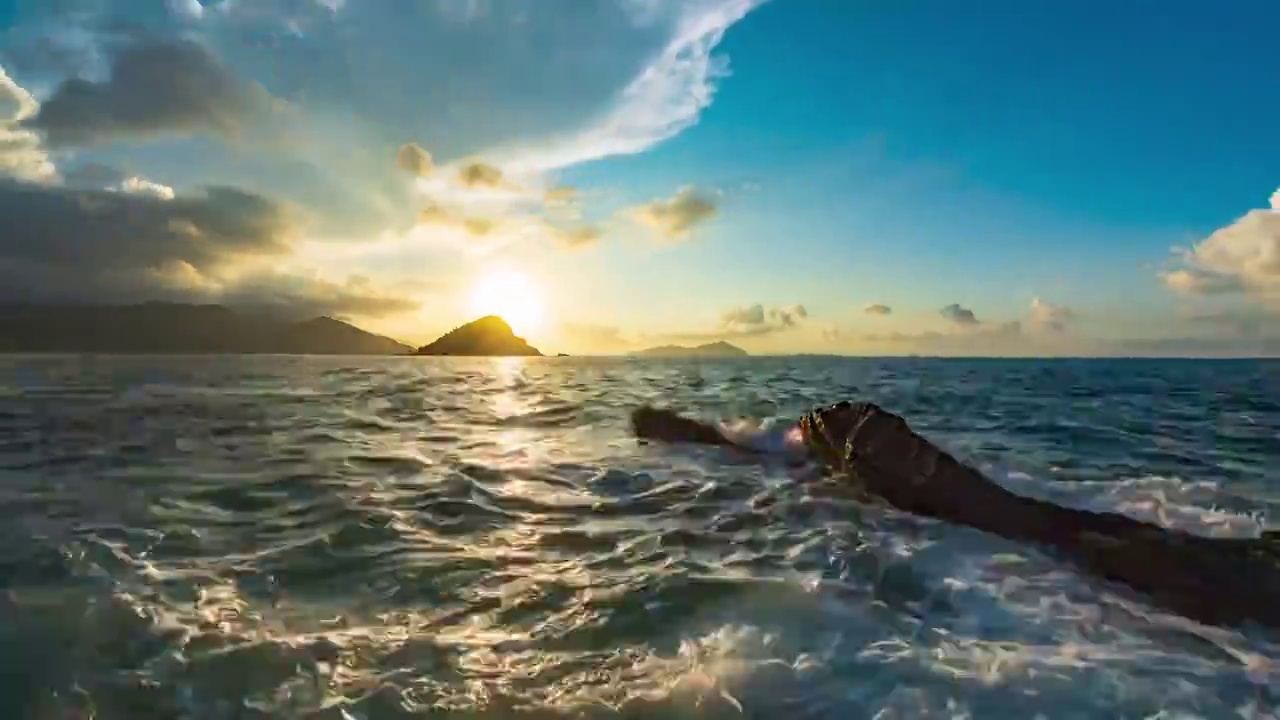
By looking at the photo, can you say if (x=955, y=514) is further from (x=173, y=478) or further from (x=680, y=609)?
(x=173, y=478)

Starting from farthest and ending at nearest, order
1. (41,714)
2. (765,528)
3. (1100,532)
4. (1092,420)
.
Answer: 1. (1092,420)
2. (765,528)
3. (1100,532)
4. (41,714)

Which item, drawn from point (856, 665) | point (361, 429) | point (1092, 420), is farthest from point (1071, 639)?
point (1092, 420)

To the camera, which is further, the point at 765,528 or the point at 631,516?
the point at 631,516

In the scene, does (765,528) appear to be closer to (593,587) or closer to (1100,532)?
(593,587)

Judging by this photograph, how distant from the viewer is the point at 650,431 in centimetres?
2152

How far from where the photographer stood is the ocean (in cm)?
536

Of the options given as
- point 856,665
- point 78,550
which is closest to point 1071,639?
point 856,665

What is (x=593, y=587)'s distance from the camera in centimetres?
777

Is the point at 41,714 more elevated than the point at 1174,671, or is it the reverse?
the point at 41,714

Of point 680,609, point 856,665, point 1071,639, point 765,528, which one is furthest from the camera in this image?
point 765,528

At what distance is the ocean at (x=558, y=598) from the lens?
211 inches

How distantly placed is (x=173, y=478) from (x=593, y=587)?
393 inches

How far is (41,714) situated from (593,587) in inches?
183

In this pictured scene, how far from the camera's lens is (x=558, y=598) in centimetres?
738
